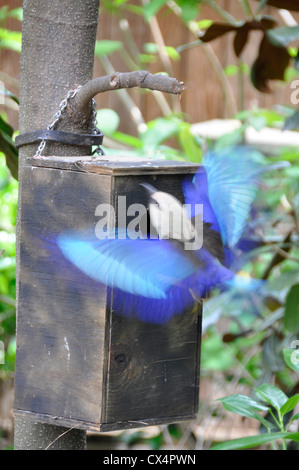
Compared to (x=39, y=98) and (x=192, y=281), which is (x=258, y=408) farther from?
(x=39, y=98)

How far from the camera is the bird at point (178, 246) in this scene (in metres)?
1.01

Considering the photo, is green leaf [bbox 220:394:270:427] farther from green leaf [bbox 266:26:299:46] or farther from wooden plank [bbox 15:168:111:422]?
green leaf [bbox 266:26:299:46]

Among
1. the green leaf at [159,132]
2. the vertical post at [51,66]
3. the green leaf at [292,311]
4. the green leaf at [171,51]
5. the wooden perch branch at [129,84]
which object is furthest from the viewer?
the green leaf at [171,51]

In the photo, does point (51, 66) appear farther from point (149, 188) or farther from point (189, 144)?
point (189, 144)

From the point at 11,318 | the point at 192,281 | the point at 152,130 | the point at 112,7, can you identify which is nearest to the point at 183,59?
the point at 112,7

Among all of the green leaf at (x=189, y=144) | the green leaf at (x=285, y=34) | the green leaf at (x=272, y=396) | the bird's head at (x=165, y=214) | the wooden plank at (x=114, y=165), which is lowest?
the green leaf at (x=272, y=396)

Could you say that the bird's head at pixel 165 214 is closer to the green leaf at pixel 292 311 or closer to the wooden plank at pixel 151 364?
the wooden plank at pixel 151 364

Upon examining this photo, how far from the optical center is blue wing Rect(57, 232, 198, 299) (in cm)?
100

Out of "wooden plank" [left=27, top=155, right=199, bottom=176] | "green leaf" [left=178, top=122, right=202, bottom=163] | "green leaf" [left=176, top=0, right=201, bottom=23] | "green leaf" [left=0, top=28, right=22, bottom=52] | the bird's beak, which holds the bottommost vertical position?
the bird's beak

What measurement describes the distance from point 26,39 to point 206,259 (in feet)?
1.63

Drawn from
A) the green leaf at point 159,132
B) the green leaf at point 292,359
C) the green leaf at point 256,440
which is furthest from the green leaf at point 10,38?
the green leaf at point 256,440

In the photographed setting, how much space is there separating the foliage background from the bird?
0.22 meters

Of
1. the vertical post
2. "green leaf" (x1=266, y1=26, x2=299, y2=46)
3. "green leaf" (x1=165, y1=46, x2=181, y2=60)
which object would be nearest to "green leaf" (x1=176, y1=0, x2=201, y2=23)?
"green leaf" (x1=266, y1=26, x2=299, y2=46)

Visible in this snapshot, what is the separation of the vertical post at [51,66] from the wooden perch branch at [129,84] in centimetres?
7
